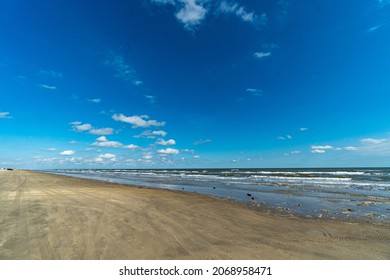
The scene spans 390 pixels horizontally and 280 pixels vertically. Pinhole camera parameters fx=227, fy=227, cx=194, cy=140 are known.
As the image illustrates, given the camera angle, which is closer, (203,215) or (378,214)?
(203,215)

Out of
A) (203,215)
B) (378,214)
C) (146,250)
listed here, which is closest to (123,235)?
(146,250)

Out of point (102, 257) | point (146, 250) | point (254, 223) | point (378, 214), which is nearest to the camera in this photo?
point (102, 257)

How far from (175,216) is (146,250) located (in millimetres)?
4310

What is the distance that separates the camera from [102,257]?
5.45 meters

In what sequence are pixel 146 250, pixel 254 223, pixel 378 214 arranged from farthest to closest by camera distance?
pixel 378 214, pixel 254 223, pixel 146 250

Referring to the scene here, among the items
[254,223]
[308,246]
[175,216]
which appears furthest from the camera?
[175,216]

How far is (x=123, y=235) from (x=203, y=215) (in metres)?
4.52

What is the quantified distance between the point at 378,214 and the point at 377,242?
18.5ft
